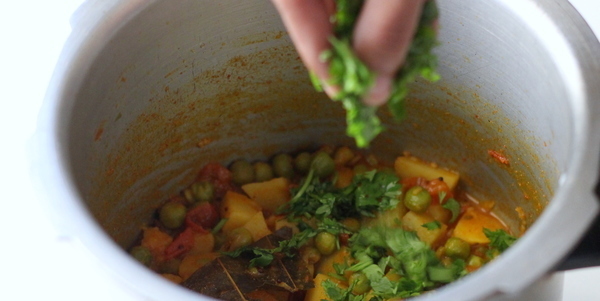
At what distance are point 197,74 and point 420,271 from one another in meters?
0.90

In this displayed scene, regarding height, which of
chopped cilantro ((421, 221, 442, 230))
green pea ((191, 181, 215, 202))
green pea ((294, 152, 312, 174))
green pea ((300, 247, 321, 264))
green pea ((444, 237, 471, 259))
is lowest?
green pea ((300, 247, 321, 264))

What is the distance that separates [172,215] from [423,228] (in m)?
0.81

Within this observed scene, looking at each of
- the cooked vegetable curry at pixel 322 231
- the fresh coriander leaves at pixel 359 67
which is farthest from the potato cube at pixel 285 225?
the fresh coriander leaves at pixel 359 67

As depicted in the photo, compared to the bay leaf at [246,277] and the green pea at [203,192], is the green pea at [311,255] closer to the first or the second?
the bay leaf at [246,277]

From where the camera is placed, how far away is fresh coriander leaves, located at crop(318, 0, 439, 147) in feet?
3.88

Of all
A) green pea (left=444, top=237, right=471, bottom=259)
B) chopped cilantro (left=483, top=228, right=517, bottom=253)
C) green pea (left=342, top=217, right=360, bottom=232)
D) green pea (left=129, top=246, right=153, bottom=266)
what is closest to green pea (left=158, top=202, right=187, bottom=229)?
green pea (left=129, top=246, right=153, bottom=266)

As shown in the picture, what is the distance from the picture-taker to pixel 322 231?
6.88 ft

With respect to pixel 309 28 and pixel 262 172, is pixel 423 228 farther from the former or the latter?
pixel 309 28

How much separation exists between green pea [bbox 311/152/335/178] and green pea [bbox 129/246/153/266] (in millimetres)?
612

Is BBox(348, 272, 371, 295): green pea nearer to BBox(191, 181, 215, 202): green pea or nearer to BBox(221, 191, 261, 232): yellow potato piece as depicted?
BBox(221, 191, 261, 232): yellow potato piece

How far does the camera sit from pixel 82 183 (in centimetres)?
165

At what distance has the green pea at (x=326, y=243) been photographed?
2064 mm

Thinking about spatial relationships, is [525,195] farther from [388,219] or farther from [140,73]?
[140,73]

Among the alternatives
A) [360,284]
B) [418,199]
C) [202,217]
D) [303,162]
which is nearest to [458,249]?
[418,199]
